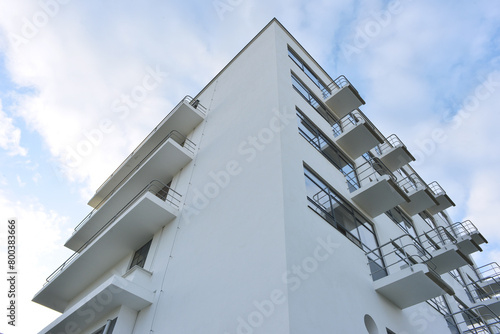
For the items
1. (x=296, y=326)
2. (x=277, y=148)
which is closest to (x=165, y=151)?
(x=277, y=148)

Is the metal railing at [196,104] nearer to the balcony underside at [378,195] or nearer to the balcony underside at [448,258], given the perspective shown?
the balcony underside at [378,195]

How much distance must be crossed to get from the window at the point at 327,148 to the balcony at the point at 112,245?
4773 millimetres

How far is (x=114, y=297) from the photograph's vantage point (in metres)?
8.50

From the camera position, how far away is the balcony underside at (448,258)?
12.3m

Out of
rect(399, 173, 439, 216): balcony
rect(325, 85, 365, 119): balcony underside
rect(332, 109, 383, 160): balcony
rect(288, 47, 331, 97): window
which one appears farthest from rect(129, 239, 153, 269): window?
rect(399, 173, 439, 216): balcony

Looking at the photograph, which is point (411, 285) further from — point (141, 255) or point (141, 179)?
point (141, 179)

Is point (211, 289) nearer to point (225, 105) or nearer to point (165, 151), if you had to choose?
point (165, 151)

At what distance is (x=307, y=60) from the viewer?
16.5 m

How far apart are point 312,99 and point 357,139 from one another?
8.60 ft

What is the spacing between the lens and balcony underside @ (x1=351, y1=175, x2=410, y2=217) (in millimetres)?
10344

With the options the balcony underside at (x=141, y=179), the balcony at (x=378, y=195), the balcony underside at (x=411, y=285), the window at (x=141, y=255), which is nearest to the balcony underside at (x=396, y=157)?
the balcony at (x=378, y=195)

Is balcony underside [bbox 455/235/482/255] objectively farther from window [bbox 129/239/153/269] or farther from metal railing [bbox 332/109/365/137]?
window [bbox 129/239/153/269]

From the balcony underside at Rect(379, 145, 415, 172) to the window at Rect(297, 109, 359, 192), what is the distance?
160 inches

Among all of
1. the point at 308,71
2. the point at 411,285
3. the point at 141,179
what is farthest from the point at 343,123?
the point at 141,179
